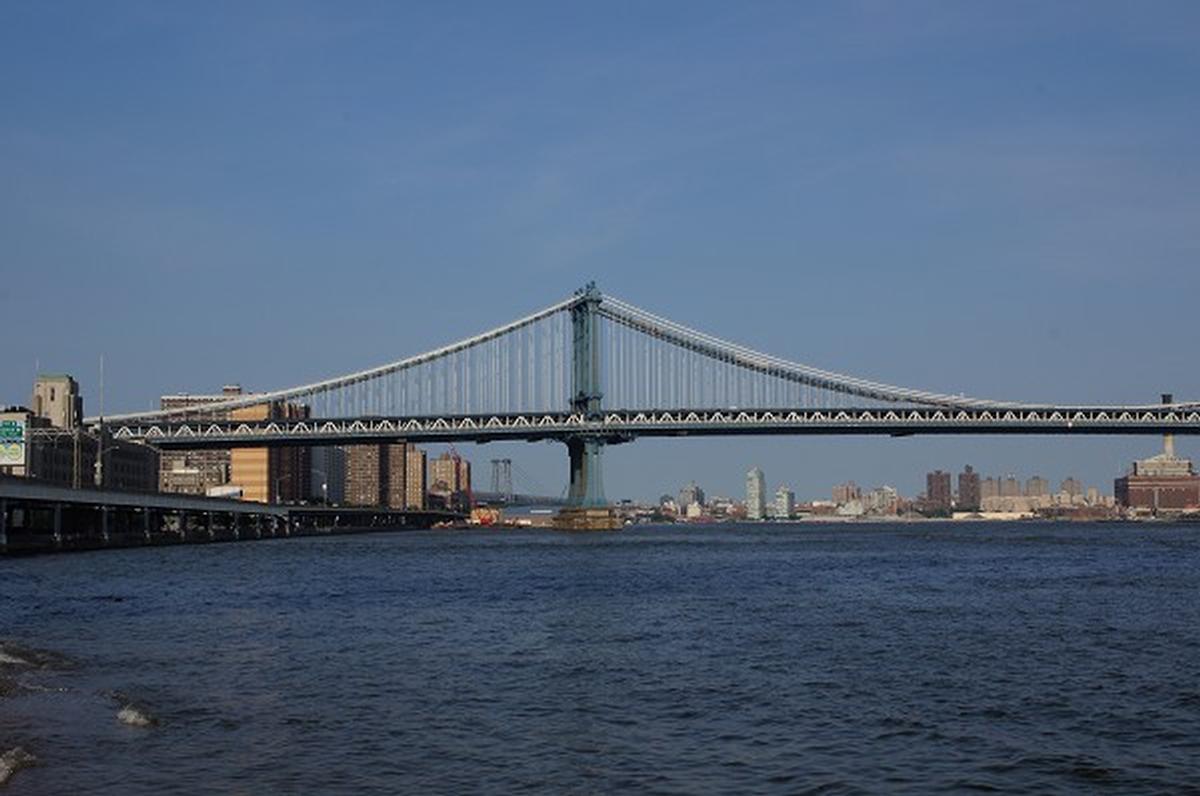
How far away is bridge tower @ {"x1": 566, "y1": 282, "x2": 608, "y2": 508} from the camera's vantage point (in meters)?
142

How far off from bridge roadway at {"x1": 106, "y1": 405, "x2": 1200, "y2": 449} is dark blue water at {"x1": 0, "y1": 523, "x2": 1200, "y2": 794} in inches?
3280

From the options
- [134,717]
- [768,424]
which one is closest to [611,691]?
[134,717]

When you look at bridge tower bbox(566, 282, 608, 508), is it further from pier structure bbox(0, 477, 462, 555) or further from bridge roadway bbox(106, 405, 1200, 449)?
pier structure bbox(0, 477, 462, 555)

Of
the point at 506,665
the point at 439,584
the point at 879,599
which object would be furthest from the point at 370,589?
the point at 506,665

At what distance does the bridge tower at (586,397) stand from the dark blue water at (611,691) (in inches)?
3452

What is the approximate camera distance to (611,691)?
25.9 meters

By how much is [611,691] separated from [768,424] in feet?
367

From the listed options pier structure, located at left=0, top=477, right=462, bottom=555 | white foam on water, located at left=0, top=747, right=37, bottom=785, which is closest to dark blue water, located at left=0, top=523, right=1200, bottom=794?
white foam on water, located at left=0, top=747, right=37, bottom=785

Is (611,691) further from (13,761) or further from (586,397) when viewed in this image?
(586,397)

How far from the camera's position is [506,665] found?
30.0 metres

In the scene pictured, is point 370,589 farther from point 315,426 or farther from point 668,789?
point 315,426

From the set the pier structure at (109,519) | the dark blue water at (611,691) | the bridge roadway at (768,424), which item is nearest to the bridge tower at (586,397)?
the bridge roadway at (768,424)

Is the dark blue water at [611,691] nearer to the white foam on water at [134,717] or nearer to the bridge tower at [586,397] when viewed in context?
the white foam on water at [134,717]

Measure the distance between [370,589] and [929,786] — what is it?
1633 inches
